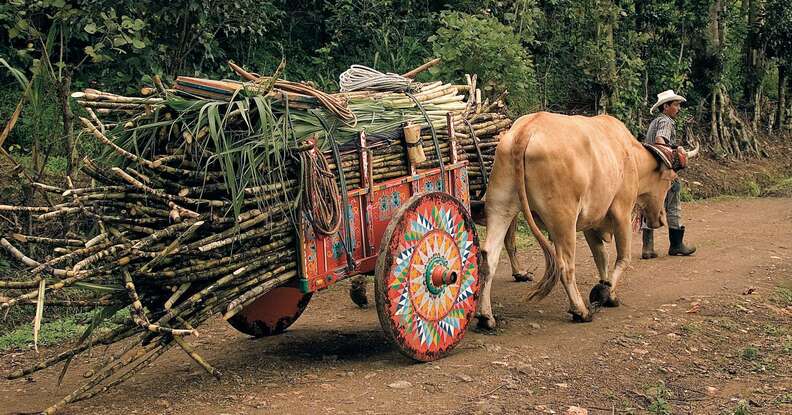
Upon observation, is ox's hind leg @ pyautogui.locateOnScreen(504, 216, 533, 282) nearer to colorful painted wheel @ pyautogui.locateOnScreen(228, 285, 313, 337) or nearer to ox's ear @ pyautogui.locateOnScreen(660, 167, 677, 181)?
ox's ear @ pyautogui.locateOnScreen(660, 167, 677, 181)

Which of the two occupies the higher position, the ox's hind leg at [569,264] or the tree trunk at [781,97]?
the tree trunk at [781,97]

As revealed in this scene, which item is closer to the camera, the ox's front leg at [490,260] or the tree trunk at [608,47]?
the ox's front leg at [490,260]

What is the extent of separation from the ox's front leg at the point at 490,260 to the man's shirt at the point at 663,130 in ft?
8.31

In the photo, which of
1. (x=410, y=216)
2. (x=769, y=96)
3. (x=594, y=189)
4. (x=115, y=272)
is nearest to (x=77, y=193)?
(x=115, y=272)

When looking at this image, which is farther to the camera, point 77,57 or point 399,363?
point 77,57

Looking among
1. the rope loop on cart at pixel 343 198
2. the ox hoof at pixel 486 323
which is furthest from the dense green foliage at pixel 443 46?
the ox hoof at pixel 486 323

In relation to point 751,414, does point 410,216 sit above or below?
above

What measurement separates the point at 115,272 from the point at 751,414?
3.38m

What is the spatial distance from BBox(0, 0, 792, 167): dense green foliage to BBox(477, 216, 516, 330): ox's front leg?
9.39ft

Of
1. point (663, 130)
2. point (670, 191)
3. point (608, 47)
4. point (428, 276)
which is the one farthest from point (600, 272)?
point (608, 47)

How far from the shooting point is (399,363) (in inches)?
216

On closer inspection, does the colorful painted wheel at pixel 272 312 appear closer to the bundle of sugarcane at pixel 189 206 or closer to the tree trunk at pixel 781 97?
the bundle of sugarcane at pixel 189 206

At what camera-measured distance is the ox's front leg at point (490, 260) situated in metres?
6.31

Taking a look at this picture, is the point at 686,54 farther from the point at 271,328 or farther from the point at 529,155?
the point at 271,328
